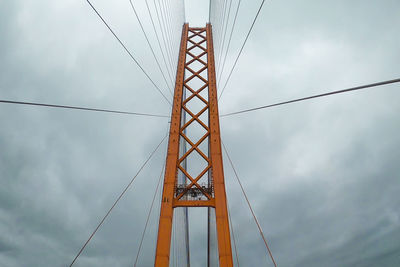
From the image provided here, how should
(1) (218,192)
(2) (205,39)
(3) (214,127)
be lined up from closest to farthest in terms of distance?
1. (1) (218,192)
2. (3) (214,127)
3. (2) (205,39)

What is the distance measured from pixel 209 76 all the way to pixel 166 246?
7089mm

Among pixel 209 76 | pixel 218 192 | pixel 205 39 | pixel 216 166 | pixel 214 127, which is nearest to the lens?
pixel 218 192

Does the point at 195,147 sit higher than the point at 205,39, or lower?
lower

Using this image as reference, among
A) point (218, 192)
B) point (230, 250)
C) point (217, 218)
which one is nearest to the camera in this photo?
point (230, 250)

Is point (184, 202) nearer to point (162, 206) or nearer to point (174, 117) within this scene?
point (162, 206)

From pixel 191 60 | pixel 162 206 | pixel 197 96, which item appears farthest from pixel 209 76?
pixel 162 206

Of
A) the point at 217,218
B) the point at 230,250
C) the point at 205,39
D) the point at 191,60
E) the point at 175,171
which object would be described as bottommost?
the point at 230,250

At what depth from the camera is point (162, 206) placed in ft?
19.3

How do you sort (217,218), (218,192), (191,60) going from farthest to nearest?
(191,60)
(218,192)
(217,218)

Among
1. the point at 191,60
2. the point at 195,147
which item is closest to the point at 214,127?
the point at 195,147

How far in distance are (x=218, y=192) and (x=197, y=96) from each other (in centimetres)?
492

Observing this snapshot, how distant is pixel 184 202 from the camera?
20.7 ft

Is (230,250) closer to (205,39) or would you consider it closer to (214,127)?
(214,127)

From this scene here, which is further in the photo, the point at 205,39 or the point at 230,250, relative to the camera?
the point at 205,39
